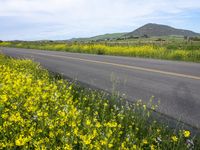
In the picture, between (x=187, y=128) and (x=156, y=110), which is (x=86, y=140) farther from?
(x=156, y=110)

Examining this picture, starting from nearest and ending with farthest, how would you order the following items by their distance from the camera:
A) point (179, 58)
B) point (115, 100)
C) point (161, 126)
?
point (161, 126) < point (115, 100) < point (179, 58)

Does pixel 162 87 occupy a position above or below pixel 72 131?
below

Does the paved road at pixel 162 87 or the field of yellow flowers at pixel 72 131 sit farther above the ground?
the field of yellow flowers at pixel 72 131

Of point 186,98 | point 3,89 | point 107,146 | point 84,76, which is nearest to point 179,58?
point 84,76

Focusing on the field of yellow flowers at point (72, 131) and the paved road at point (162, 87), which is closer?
the field of yellow flowers at point (72, 131)

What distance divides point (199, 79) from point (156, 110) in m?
3.63

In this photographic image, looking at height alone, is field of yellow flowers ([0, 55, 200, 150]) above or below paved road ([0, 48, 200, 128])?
above

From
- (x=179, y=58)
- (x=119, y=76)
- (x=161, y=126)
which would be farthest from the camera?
(x=179, y=58)

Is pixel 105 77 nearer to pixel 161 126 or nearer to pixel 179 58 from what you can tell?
pixel 161 126

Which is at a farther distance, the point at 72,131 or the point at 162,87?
the point at 162,87

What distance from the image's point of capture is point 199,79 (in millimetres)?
9844

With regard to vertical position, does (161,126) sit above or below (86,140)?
below

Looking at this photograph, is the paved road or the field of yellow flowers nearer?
the field of yellow flowers

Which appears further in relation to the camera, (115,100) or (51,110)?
(115,100)
